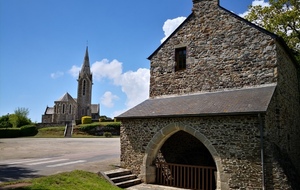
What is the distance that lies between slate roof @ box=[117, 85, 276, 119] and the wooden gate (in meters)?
2.16

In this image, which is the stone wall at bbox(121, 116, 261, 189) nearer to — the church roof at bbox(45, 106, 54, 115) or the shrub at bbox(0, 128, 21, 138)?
the shrub at bbox(0, 128, 21, 138)

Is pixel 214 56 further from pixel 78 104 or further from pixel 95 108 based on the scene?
pixel 95 108

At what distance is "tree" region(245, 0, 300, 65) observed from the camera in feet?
53.1

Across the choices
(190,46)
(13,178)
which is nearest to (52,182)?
(13,178)

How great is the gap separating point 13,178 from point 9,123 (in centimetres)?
3958

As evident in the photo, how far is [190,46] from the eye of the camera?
37.6 ft

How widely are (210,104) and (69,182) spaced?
5698 mm

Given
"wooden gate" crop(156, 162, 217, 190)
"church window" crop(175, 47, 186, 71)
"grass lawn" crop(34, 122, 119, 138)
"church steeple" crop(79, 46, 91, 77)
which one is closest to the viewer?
"wooden gate" crop(156, 162, 217, 190)

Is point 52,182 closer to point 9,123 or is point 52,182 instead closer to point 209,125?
point 209,125

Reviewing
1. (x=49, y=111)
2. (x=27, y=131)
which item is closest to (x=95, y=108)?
(x=49, y=111)

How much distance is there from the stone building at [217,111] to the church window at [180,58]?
0.17ft

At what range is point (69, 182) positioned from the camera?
7520 mm

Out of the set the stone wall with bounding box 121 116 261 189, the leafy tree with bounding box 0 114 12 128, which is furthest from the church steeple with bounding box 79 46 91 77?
the stone wall with bounding box 121 116 261 189

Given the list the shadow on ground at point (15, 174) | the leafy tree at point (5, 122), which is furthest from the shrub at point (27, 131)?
the shadow on ground at point (15, 174)
